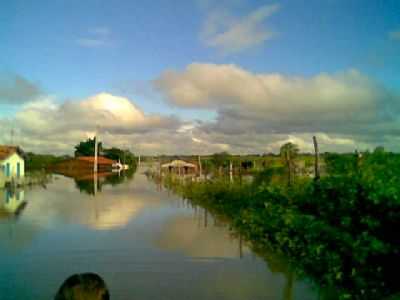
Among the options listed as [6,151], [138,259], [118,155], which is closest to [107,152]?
[118,155]

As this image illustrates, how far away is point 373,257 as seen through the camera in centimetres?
766

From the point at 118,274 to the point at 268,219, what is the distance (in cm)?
532

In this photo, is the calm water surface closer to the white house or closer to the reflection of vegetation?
the reflection of vegetation

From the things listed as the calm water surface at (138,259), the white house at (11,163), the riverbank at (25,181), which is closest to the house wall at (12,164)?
the white house at (11,163)

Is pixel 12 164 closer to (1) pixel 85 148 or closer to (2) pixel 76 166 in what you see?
(2) pixel 76 166

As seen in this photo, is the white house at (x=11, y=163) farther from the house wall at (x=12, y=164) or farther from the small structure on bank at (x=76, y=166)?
the small structure on bank at (x=76, y=166)

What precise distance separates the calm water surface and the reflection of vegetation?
657 millimetres

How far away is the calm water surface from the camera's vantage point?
25.5ft

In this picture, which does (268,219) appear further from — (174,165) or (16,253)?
(174,165)

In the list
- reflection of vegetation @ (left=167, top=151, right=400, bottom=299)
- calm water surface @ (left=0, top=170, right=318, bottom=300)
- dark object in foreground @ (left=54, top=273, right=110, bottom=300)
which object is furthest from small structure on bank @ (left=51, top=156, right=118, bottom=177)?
dark object in foreground @ (left=54, top=273, right=110, bottom=300)

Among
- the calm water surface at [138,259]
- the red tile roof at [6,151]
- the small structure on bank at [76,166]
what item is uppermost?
the red tile roof at [6,151]

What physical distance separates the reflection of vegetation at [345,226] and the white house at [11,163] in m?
24.9

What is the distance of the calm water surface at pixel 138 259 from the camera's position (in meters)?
7.78

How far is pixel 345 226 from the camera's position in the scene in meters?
8.51
